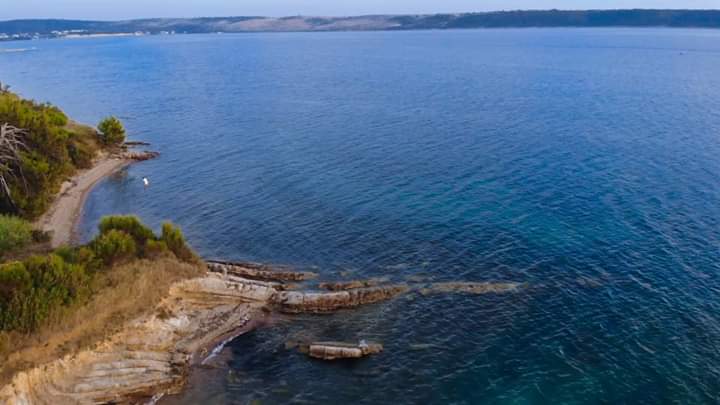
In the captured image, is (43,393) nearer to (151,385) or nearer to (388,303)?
(151,385)

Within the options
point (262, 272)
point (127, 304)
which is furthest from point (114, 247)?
point (262, 272)

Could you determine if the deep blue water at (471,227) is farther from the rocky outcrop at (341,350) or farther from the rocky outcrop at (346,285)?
the rocky outcrop at (346,285)

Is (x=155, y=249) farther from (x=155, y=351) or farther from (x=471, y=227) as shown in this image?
(x=471, y=227)

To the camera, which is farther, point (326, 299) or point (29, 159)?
point (29, 159)

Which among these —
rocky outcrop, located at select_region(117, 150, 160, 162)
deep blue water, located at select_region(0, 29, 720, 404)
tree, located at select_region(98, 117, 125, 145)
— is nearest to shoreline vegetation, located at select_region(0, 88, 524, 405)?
deep blue water, located at select_region(0, 29, 720, 404)

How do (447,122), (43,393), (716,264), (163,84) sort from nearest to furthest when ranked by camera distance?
(43,393)
(716,264)
(447,122)
(163,84)

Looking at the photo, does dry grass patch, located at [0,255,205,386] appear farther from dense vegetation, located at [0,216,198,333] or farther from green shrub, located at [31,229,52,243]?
green shrub, located at [31,229,52,243]

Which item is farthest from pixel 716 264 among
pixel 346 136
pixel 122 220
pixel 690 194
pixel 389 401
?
pixel 346 136
